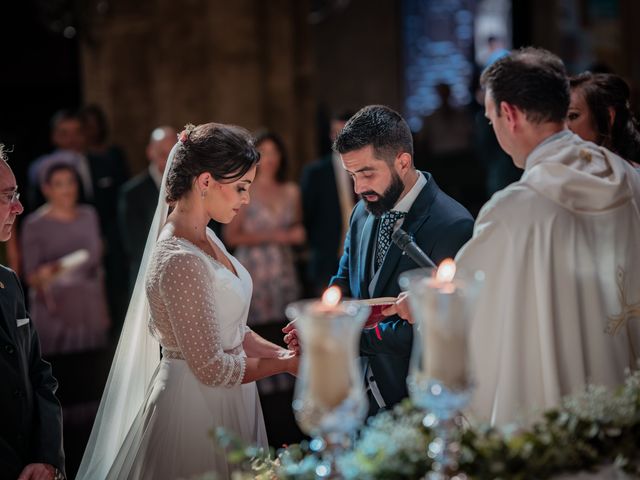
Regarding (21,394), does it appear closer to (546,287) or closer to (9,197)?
(9,197)

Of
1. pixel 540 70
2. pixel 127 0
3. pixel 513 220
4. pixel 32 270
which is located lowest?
pixel 32 270

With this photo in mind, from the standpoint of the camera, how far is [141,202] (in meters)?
7.69

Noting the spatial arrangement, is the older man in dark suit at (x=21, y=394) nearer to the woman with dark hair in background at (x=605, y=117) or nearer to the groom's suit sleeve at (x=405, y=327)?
the groom's suit sleeve at (x=405, y=327)

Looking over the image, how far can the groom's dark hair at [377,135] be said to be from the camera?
12.9ft

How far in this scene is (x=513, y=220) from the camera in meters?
3.16

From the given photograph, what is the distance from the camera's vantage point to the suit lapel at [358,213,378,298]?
4.07 metres

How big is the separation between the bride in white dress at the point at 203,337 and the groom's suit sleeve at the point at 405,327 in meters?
0.31

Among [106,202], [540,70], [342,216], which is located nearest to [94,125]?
[106,202]

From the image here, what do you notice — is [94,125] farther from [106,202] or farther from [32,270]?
[32,270]

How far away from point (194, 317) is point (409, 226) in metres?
0.92

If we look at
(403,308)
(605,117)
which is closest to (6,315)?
(403,308)

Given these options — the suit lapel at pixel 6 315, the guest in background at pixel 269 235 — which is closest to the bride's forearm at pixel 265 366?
the suit lapel at pixel 6 315

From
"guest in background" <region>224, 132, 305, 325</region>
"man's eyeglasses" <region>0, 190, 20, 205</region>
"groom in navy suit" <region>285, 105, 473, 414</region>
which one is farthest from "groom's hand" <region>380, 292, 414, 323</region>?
"guest in background" <region>224, 132, 305, 325</region>

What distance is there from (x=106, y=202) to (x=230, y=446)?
5.31 metres
